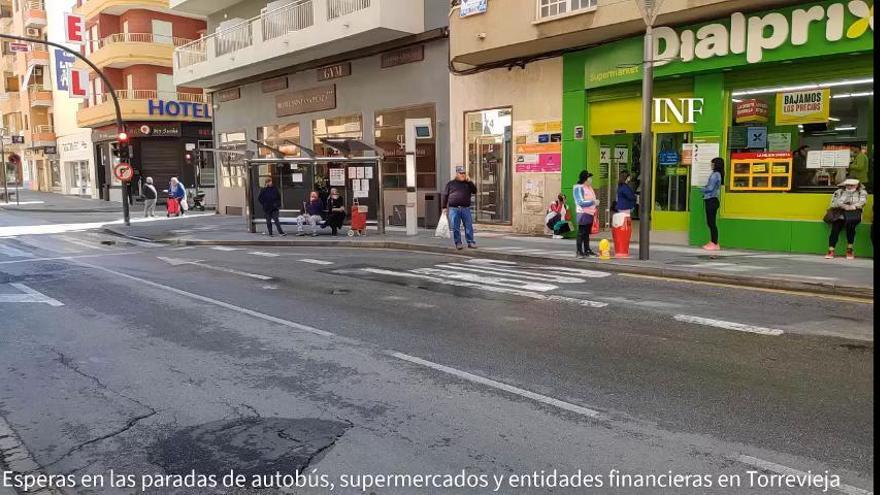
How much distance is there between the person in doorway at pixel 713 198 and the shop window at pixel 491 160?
601cm

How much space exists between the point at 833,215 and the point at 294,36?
16.6 m

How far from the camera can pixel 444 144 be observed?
19844 millimetres

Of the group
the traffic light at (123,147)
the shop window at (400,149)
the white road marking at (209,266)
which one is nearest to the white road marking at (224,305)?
the white road marking at (209,266)

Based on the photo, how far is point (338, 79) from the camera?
23141mm

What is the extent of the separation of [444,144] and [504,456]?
16.4m

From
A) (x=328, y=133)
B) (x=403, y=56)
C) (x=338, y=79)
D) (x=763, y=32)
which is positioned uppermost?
(x=403, y=56)

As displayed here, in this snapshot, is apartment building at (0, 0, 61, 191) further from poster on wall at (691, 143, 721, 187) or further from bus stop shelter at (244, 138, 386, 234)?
poster on wall at (691, 143, 721, 187)

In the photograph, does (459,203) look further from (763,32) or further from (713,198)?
(763,32)

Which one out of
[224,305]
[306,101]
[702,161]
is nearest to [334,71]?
[306,101]

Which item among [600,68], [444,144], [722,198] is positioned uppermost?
[600,68]

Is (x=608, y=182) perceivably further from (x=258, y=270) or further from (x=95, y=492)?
(x=95, y=492)

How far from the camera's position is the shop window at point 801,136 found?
12344 millimetres

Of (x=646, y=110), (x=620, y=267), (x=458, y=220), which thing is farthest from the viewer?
(x=458, y=220)

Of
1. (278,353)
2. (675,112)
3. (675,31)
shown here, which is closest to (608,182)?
(675,112)
